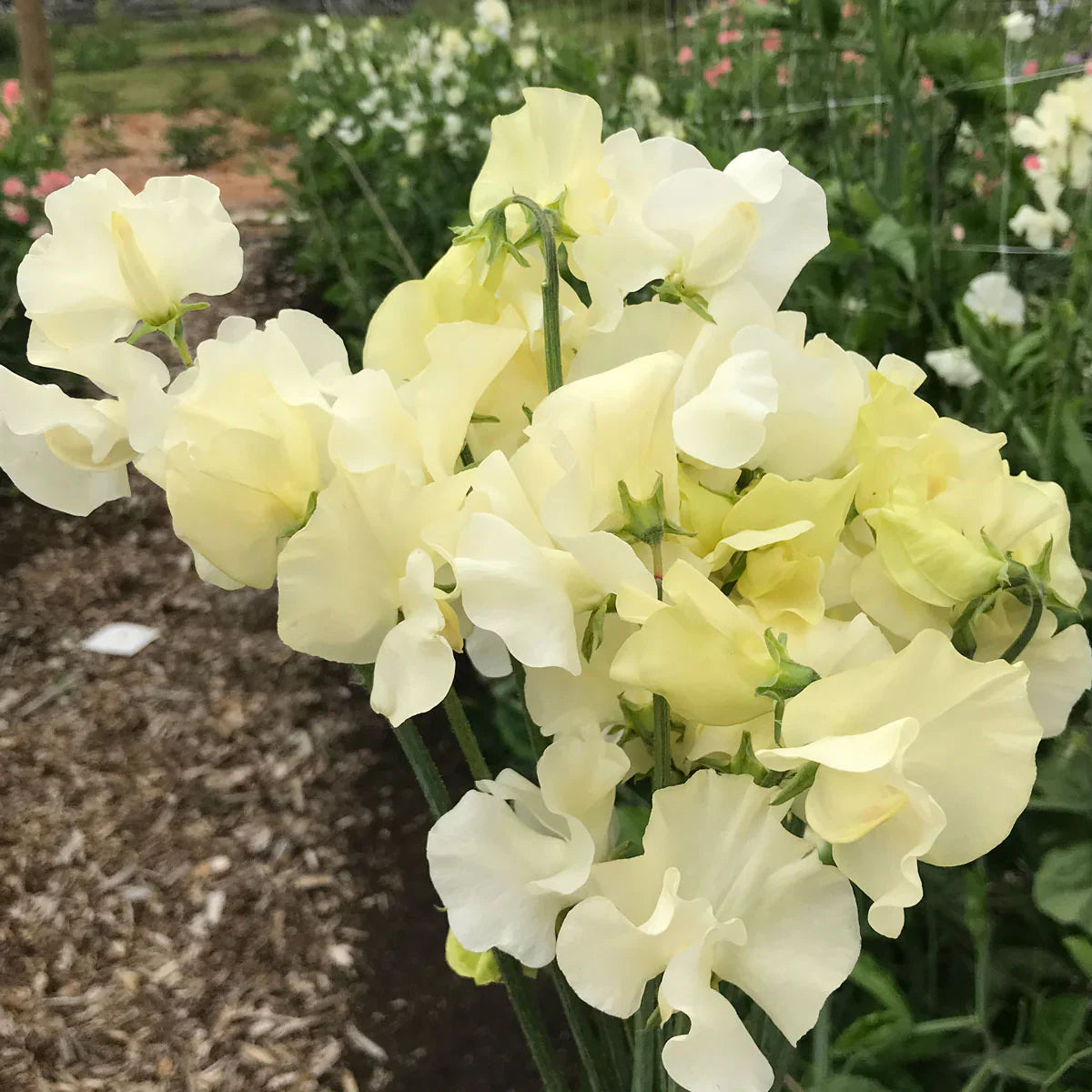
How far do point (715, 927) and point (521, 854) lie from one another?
0.20 feet

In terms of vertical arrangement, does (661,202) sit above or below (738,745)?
above

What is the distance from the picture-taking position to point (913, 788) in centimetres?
23

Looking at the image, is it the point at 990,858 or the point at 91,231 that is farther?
the point at 990,858

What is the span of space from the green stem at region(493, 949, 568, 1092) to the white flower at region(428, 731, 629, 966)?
8 cm

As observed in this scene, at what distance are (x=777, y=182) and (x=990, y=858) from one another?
0.71m

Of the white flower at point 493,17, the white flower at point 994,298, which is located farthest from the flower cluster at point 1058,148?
the white flower at point 493,17

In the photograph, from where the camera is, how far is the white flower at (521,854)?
0.90 feet

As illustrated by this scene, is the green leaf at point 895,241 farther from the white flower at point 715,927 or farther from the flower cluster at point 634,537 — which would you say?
the white flower at point 715,927

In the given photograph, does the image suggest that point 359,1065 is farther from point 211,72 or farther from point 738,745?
point 211,72

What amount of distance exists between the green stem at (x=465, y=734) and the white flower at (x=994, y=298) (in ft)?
2.76

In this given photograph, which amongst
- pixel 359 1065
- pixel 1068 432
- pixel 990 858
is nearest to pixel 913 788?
pixel 1068 432

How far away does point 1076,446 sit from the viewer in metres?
0.62

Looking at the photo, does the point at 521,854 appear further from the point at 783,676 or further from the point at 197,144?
Result: the point at 197,144

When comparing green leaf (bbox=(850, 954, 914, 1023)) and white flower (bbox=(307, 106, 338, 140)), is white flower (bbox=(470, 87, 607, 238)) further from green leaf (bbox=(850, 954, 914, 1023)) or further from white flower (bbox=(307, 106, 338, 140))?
white flower (bbox=(307, 106, 338, 140))
